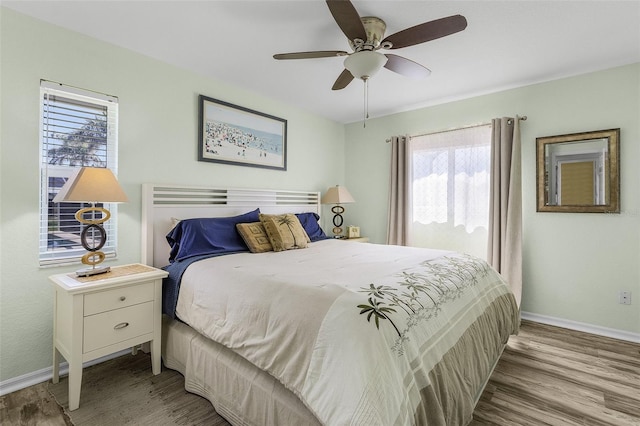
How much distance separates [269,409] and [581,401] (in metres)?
1.95

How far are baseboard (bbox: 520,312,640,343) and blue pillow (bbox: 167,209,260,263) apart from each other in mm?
3124

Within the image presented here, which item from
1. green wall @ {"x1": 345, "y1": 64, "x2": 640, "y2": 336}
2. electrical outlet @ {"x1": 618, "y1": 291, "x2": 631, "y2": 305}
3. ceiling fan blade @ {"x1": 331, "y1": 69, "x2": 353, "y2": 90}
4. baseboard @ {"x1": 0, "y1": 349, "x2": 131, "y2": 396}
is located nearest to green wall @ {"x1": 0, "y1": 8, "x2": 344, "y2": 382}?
baseboard @ {"x1": 0, "y1": 349, "x2": 131, "y2": 396}

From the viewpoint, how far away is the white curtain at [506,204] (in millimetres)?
3285

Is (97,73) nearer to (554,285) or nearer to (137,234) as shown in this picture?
(137,234)

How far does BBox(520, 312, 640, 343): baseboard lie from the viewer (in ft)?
9.29

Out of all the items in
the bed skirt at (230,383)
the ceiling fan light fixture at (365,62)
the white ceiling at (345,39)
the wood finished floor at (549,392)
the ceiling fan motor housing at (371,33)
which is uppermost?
the white ceiling at (345,39)

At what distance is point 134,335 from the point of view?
82.0 inches

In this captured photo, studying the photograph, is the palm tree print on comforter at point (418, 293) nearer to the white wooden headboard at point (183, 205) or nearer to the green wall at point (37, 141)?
the white wooden headboard at point (183, 205)

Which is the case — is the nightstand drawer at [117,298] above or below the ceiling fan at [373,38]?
below

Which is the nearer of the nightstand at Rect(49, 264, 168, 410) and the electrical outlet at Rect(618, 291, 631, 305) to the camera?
the nightstand at Rect(49, 264, 168, 410)

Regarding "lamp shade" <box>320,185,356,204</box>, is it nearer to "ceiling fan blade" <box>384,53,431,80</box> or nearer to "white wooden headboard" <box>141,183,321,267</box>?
"white wooden headboard" <box>141,183,321,267</box>

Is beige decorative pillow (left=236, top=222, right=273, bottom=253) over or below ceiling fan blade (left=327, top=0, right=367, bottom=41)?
below

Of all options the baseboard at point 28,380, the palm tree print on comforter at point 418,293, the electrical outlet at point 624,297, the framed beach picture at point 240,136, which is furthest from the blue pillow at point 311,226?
the electrical outlet at point 624,297

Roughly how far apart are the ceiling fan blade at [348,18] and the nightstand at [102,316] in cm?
203
